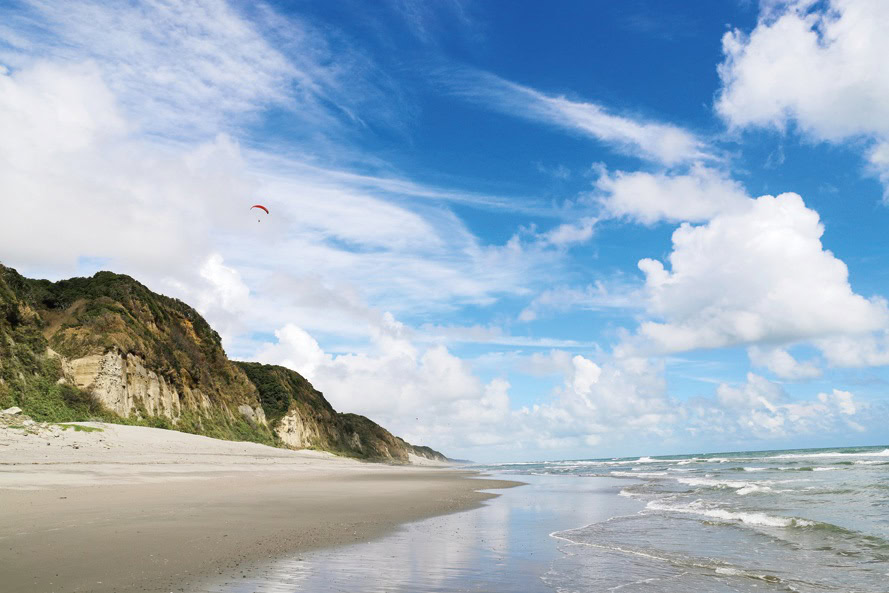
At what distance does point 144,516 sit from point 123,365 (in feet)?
116

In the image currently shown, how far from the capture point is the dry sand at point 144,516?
24.5 ft

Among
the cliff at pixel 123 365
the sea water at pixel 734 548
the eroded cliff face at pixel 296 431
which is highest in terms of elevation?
the cliff at pixel 123 365

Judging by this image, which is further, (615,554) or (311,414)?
(311,414)

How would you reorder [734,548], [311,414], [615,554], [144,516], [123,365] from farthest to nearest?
[311,414], [123,365], [144,516], [734,548], [615,554]

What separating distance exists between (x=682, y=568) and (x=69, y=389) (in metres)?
40.5

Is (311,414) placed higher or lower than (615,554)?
higher

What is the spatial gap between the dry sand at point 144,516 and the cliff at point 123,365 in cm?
1118

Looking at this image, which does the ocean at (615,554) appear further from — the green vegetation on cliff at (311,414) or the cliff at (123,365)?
the green vegetation on cliff at (311,414)

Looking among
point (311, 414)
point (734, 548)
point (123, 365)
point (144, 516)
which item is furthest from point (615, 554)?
point (311, 414)

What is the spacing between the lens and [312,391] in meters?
99.2

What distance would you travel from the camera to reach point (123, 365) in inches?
1676

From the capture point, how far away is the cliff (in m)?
36.0

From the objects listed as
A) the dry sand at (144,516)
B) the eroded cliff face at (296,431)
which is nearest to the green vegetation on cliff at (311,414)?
the eroded cliff face at (296,431)

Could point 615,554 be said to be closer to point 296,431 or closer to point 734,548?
point 734,548
